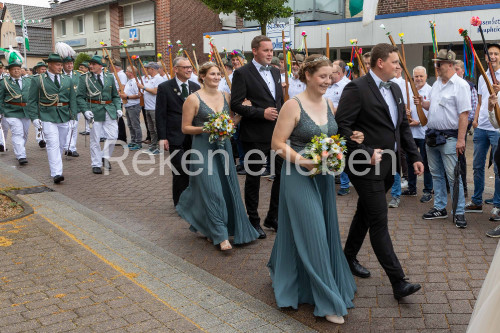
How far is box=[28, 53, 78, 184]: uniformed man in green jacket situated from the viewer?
31.9 feet

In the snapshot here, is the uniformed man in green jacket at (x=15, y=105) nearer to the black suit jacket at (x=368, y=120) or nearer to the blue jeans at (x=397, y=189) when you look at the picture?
the blue jeans at (x=397, y=189)

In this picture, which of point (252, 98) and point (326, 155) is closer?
point (326, 155)

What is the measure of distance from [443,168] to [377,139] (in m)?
3.08

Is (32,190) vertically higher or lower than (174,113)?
lower

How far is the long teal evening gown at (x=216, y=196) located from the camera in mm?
5824

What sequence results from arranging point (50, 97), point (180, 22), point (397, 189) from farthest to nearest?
point (180, 22)
point (50, 97)
point (397, 189)

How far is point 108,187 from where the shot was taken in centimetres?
929

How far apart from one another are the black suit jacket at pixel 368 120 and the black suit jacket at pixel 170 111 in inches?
126

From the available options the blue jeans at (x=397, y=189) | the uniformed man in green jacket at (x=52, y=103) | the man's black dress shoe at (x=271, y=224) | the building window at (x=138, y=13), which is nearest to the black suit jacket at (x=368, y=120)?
the man's black dress shoe at (x=271, y=224)

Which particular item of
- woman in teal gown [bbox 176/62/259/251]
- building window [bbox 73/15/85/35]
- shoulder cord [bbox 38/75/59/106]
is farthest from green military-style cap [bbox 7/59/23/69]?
building window [bbox 73/15/85/35]

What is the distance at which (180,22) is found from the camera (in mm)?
28609

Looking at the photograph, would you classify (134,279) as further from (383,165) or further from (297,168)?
(383,165)

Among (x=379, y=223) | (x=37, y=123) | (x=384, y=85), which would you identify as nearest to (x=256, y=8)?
(x=37, y=123)

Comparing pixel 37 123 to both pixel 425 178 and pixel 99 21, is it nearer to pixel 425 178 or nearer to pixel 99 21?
pixel 425 178
